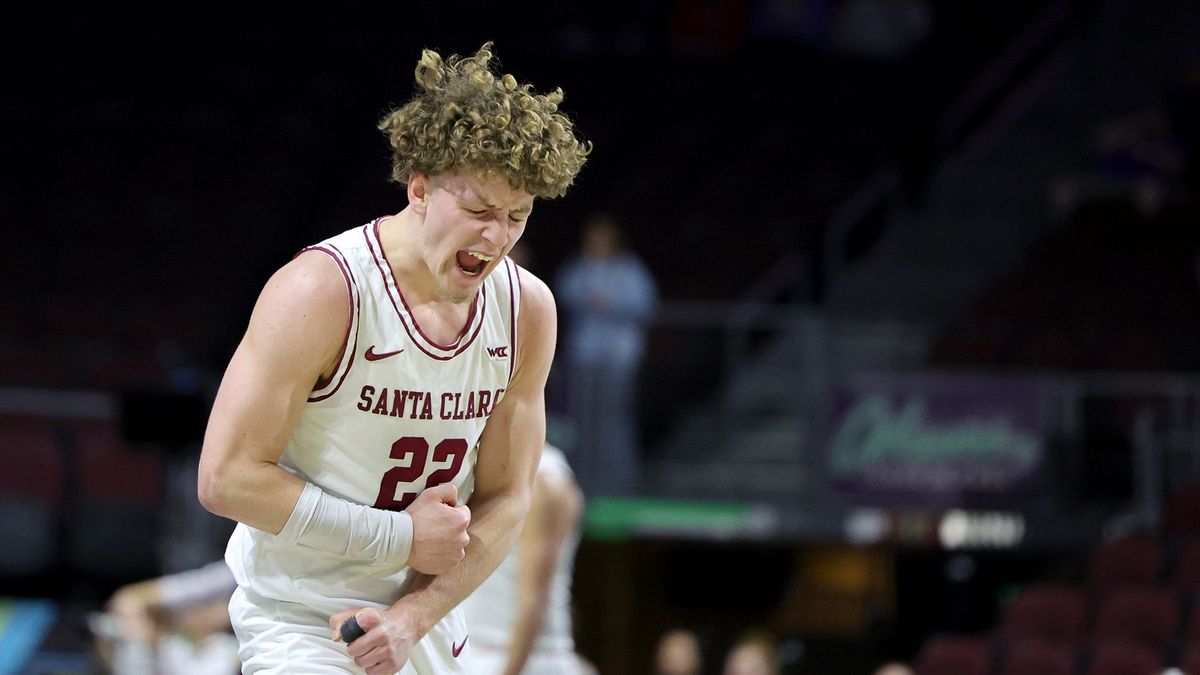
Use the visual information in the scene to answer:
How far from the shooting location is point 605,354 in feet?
41.1

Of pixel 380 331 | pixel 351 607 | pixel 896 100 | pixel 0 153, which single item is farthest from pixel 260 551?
pixel 896 100

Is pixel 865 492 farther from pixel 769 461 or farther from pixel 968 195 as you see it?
pixel 968 195

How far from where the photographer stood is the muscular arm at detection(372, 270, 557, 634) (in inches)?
162

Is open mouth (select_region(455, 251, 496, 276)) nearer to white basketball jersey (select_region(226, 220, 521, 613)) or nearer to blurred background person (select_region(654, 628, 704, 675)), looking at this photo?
white basketball jersey (select_region(226, 220, 521, 613))

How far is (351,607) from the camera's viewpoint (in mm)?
3914

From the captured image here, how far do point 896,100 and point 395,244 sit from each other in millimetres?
15068

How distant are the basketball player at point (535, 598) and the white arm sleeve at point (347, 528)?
72.8 inches

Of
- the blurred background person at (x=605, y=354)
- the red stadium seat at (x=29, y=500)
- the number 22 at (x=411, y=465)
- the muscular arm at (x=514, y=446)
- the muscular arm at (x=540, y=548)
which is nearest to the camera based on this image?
the number 22 at (x=411, y=465)

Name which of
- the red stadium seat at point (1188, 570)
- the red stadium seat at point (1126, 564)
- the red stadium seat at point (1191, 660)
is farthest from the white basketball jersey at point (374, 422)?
the red stadium seat at point (1126, 564)

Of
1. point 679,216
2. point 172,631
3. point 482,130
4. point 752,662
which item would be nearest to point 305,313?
point 482,130

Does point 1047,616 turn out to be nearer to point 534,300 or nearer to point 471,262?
point 534,300

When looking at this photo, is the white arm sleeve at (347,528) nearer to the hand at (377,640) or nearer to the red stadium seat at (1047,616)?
the hand at (377,640)

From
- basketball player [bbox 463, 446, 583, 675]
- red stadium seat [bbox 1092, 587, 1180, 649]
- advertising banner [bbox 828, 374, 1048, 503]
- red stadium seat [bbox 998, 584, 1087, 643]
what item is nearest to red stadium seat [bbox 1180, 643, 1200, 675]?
red stadium seat [bbox 1092, 587, 1180, 649]

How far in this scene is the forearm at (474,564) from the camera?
393 centimetres
